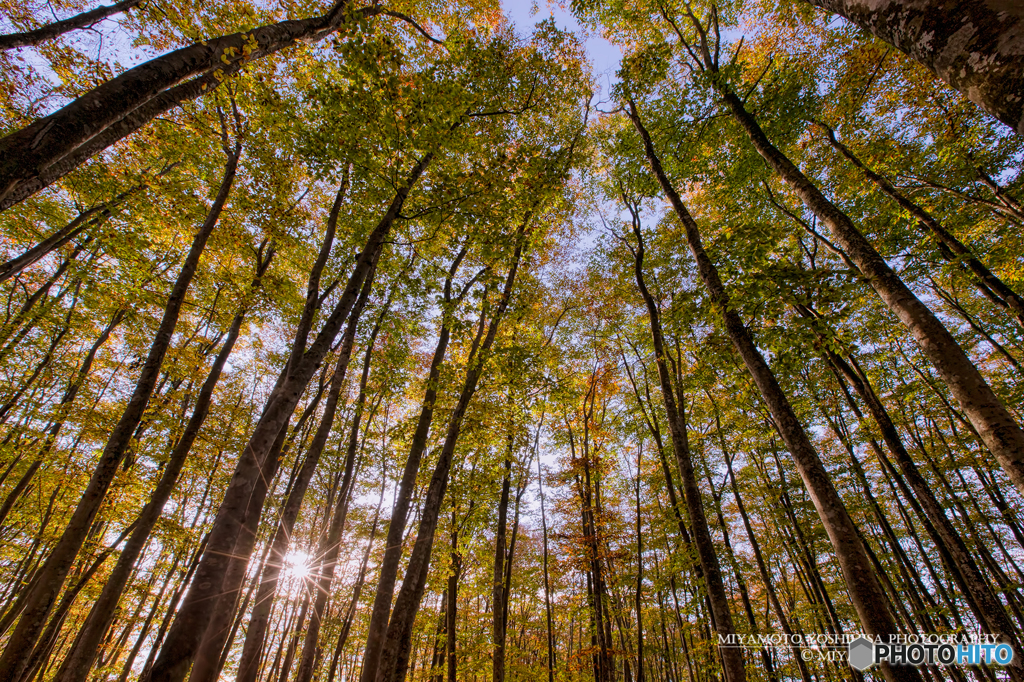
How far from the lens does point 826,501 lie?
12.0ft

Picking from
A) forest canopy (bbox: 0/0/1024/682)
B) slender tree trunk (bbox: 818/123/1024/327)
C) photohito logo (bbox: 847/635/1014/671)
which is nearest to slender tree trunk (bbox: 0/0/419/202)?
forest canopy (bbox: 0/0/1024/682)

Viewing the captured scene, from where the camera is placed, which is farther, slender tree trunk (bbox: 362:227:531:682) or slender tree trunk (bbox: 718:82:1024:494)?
slender tree trunk (bbox: 362:227:531:682)

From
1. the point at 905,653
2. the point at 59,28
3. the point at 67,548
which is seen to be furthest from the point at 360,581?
the point at 59,28

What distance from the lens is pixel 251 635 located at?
21.1ft

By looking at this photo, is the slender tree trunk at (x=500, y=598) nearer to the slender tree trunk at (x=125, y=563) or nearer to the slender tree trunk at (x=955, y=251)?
the slender tree trunk at (x=125, y=563)

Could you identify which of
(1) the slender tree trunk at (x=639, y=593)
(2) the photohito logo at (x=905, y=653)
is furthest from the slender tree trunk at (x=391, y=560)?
(1) the slender tree trunk at (x=639, y=593)

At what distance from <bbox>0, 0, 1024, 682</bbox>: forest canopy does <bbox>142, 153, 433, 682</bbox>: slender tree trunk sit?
38mm

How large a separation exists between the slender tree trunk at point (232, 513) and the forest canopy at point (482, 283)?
38mm

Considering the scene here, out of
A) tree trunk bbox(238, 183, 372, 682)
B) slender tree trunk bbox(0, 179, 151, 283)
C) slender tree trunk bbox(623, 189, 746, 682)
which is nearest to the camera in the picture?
slender tree trunk bbox(623, 189, 746, 682)

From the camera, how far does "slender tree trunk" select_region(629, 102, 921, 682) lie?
3.08 m

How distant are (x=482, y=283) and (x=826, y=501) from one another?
24.3 feet

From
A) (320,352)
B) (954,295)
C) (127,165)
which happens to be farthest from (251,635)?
(954,295)

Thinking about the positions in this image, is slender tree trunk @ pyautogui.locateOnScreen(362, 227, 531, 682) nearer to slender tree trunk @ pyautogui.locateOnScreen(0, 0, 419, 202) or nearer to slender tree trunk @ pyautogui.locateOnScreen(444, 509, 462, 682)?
slender tree trunk @ pyautogui.locateOnScreen(444, 509, 462, 682)

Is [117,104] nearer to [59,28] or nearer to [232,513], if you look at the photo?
[59,28]
